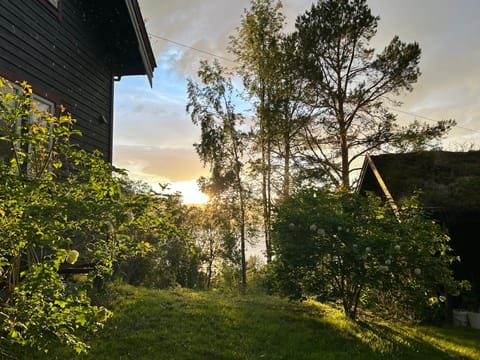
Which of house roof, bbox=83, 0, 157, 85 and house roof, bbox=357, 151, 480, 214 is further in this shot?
house roof, bbox=83, 0, 157, 85

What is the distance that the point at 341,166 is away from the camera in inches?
623

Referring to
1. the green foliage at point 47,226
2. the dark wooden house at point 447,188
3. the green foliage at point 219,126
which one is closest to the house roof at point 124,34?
the green foliage at point 219,126

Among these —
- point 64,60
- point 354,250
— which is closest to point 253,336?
point 354,250

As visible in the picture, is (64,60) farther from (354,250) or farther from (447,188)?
(447,188)

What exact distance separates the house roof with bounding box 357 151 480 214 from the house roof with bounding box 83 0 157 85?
651cm

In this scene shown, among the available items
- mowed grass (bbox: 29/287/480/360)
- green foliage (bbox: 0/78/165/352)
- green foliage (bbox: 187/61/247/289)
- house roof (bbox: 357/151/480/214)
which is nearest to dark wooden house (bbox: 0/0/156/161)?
green foliage (bbox: 0/78/165/352)

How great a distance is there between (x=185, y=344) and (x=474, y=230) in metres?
7.49

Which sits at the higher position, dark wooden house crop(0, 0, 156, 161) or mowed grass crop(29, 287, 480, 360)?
dark wooden house crop(0, 0, 156, 161)

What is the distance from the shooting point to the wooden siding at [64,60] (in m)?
5.97

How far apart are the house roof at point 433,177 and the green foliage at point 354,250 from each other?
1.15 m

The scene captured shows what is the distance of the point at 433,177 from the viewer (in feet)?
30.3

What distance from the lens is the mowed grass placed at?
5.20 m

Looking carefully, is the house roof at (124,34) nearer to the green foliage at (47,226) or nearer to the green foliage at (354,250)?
the green foliage at (354,250)

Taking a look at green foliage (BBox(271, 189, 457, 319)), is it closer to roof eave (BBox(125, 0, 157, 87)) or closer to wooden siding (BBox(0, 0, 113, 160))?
wooden siding (BBox(0, 0, 113, 160))
